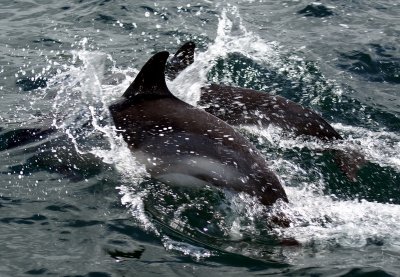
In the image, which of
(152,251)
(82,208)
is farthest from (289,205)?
(82,208)

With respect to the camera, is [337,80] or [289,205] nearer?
[289,205]

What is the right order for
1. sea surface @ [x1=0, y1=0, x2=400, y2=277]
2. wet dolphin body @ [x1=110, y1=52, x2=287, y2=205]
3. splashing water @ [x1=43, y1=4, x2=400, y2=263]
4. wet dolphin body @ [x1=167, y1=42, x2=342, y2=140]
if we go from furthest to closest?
wet dolphin body @ [x1=167, y1=42, x2=342, y2=140] → wet dolphin body @ [x1=110, y1=52, x2=287, y2=205] → splashing water @ [x1=43, y1=4, x2=400, y2=263] → sea surface @ [x1=0, y1=0, x2=400, y2=277]

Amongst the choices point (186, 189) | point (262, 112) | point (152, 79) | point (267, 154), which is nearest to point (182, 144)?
point (186, 189)

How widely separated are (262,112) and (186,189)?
7.37 ft

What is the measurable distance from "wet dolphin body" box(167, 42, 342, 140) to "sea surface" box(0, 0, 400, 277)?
0.43 ft

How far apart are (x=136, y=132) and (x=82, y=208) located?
111 centimetres

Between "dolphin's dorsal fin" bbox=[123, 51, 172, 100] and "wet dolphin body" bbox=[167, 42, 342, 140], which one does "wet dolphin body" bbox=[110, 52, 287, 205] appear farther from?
"wet dolphin body" bbox=[167, 42, 342, 140]

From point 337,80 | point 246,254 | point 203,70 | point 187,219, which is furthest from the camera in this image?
point 337,80

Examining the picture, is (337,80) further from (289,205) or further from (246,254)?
(246,254)

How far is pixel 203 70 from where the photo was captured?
10320mm

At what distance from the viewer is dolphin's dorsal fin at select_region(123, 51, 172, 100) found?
7387mm

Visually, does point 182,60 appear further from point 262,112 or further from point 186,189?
point 186,189

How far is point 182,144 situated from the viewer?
707cm

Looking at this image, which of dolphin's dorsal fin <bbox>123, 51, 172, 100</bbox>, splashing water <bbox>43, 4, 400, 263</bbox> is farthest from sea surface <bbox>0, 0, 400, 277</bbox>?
dolphin's dorsal fin <bbox>123, 51, 172, 100</bbox>
